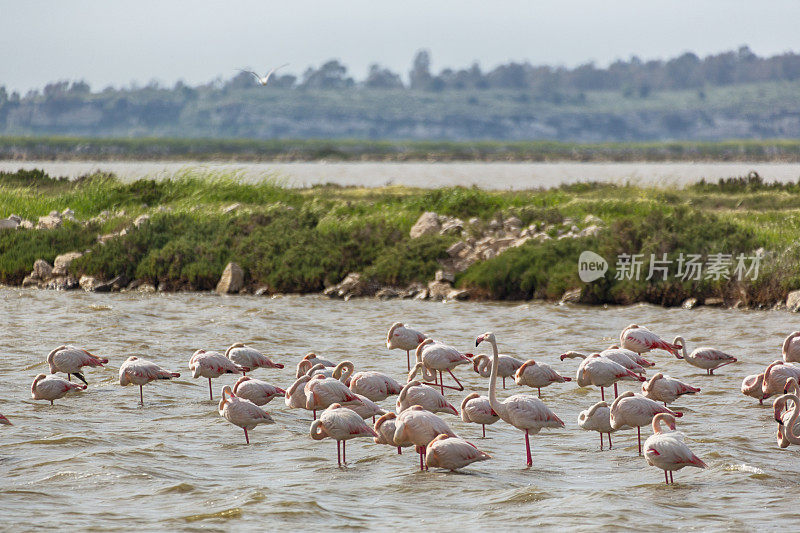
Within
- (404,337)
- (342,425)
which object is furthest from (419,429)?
(404,337)

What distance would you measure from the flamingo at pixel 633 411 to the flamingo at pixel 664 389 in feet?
4.14

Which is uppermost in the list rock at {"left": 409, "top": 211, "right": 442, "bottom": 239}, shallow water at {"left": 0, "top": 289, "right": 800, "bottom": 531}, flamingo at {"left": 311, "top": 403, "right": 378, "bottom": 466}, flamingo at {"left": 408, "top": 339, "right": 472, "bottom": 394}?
rock at {"left": 409, "top": 211, "right": 442, "bottom": 239}

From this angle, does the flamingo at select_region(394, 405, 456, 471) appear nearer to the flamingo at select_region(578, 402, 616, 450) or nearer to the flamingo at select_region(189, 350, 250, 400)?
the flamingo at select_region(578, 402, 616, 450)

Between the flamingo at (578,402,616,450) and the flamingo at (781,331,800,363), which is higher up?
→ the flamingo at (781,331,800,363)

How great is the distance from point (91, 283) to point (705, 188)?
21.2 meters

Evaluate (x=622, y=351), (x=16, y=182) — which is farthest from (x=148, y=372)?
(x=16, y=182)

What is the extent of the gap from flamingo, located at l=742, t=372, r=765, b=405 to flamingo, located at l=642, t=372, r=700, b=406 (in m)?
1.11

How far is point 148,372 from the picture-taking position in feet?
39.2

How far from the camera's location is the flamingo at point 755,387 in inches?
461

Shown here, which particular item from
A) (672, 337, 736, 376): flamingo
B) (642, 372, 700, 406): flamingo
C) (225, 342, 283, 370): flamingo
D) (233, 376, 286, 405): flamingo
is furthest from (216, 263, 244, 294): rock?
(642, 372, 700, 406): flamingo

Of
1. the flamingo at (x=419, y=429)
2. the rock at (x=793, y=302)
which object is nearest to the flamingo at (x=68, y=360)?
the flamingo at (x=419, y=429)

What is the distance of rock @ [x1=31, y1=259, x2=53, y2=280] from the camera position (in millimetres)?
24812

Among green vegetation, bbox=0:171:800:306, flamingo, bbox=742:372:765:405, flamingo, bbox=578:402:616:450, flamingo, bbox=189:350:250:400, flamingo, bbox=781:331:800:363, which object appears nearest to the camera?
flamingo, bbox=578:402:616:450

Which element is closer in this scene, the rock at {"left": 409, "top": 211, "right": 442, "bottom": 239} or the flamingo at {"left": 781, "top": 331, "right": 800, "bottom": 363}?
the flamingo at {"left": 781, "top": 331, "right": 800, "bottom": 363}
